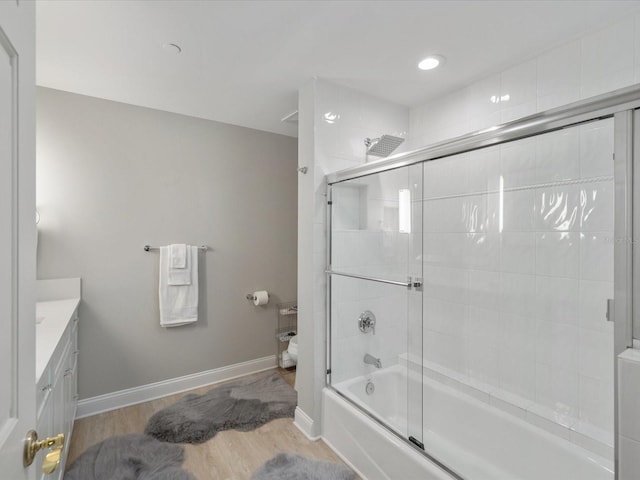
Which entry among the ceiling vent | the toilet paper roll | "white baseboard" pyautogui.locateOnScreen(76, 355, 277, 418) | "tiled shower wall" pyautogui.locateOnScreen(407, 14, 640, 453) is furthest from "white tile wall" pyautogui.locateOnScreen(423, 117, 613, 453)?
"white baseboard" pyautogui.locateOnScreen(76, 355, 277, 418)

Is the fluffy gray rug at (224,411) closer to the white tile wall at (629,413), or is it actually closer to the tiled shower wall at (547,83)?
the white tile wall at (629,413)

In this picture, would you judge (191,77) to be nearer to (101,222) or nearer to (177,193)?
(177,193)

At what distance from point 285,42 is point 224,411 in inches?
101

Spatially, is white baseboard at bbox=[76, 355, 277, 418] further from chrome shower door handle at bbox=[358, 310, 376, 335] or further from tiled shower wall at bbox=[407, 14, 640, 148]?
tiled shower wall at bbox=[407, 14, 640, 148]

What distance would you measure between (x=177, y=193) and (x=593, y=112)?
9.15 ft

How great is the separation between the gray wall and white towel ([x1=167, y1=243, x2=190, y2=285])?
0.12 metres

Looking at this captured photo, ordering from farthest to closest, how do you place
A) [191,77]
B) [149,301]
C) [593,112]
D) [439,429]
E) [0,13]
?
[149,301], [191,77], [439,429], [593,112], [0,13]

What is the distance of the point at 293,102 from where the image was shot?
265 centimetres

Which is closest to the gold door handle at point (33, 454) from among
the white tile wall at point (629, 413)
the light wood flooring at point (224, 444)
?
the white tile wall at point (629, 413)

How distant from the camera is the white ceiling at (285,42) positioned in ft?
5.17

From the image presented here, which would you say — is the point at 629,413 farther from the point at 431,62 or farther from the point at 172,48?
the point at 172,48

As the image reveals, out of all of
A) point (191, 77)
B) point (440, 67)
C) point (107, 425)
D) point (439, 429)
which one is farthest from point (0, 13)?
point (107, 425)

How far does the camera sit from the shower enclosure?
5.43 feet

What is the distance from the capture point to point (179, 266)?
277cm
